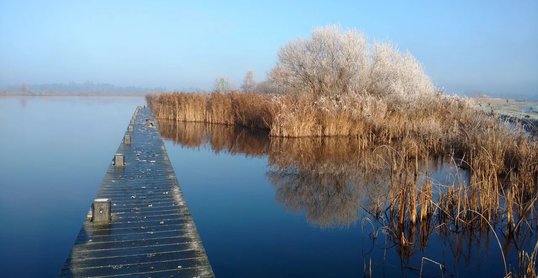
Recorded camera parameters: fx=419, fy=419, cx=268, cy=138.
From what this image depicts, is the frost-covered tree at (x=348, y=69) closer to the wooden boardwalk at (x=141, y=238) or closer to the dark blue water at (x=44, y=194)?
the dark blue water at (x=44, y=194)

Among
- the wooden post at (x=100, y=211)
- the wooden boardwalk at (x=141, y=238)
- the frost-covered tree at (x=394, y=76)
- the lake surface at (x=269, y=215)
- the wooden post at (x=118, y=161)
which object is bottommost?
the lake surface at (x=269, y=215)

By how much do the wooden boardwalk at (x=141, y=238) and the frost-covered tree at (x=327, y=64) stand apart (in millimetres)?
13397

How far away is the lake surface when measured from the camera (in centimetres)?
492

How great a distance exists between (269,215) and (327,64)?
1404cm

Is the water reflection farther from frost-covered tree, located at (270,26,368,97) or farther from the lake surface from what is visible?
frost-covered tree, located at (270,26,368,97)

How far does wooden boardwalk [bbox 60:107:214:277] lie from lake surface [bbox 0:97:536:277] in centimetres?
65

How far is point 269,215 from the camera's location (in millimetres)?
6703

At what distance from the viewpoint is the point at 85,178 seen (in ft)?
30.5

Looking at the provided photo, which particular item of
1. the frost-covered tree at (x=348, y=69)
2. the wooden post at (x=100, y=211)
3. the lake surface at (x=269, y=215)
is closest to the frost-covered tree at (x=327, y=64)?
the frost-covered tree at (x=348, y=69)

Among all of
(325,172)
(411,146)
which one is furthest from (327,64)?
(325,172)

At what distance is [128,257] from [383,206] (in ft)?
13.8

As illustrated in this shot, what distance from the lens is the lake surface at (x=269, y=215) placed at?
16.1 ft

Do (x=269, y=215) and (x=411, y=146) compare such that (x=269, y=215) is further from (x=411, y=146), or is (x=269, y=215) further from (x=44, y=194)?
(x=411, y=146)

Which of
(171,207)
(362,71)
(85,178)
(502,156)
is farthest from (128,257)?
(362,71)
